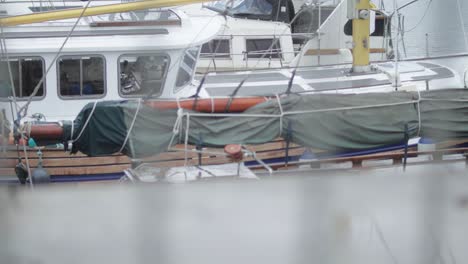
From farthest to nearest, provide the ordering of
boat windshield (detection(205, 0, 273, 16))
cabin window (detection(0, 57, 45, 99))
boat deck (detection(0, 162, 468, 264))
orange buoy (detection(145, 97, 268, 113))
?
boat windshield (detection(205, 0, 273, 16)) < cabin window (detection(0, 57, 45, 99)) < orange buoy (detection(145, 97, 268, 113)) < boat deck (detection(0, 162, 468, 264))

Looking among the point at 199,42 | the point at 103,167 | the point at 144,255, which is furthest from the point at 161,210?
the point at 199,42

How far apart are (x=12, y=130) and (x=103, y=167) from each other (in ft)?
1.47

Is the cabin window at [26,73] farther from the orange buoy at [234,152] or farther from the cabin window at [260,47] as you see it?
the cabin window at [260,47]

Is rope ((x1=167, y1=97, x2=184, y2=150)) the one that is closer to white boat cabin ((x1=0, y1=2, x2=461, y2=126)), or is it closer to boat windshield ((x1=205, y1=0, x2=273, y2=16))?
white boat cabin ((x1=0, y1=2, x2=461, y2=126))

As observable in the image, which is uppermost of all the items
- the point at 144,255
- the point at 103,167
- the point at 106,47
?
the point at 106,47

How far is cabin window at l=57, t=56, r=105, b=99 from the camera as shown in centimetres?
301

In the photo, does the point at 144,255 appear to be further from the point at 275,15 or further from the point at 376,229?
the point at 275,15

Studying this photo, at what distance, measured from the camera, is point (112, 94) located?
3.02m

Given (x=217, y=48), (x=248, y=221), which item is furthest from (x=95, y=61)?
(x=248, y=221)

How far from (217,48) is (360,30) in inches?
52.7

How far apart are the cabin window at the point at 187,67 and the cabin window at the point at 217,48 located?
3.50ft

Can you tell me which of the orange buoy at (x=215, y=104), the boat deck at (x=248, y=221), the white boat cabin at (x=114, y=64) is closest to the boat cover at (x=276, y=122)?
the orange buoy at (x=215, y=104)

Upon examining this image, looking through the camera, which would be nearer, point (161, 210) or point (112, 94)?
point (161, 210)

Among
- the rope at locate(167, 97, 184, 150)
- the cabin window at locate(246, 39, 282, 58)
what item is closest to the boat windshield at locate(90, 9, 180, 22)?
the rope at locate(167, 97, 184, 150)
